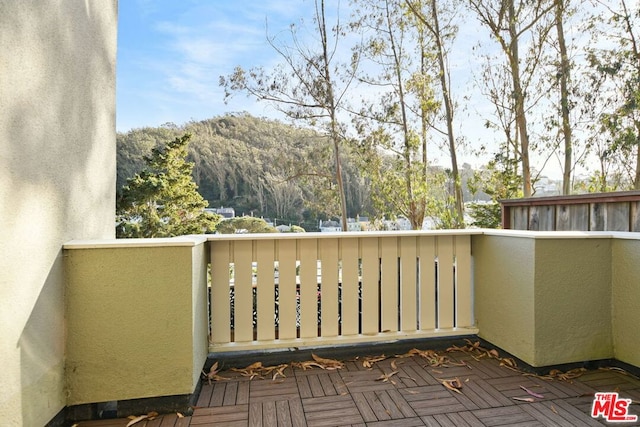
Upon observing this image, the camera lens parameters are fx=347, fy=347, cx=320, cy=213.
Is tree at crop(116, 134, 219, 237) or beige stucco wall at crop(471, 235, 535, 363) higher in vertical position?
tree at crop(116, 134, 219, 237)

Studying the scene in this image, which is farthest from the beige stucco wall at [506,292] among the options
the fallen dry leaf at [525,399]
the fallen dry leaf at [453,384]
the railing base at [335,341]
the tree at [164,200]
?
the tree at [164,200]

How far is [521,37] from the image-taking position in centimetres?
440

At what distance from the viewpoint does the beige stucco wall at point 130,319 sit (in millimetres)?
1711

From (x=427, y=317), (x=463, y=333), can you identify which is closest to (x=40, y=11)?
(x=427, y=317)

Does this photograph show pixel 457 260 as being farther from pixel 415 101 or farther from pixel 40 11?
pixel 415 101

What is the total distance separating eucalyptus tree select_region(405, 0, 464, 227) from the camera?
4816mm

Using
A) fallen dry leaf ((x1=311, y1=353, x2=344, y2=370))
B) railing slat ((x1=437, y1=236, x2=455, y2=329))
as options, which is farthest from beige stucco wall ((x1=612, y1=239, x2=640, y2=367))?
fallen dry leaf ((x1=311, y1=353, x2=344, y2=370))

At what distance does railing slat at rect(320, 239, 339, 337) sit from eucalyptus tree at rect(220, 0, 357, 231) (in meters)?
2.88

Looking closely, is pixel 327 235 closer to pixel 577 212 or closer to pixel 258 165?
pixel 577 212

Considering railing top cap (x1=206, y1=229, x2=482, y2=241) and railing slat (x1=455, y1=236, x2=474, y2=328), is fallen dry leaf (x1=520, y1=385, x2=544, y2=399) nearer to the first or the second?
railing slat (x1=455, y1=236, x2=474, y2=328)

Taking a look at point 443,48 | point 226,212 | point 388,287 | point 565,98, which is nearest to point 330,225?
point 226,212

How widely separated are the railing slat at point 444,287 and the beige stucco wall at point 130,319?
1.71 meters

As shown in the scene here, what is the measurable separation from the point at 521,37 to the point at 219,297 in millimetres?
4757

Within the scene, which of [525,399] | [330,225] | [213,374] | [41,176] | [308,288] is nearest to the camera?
[41,176]
